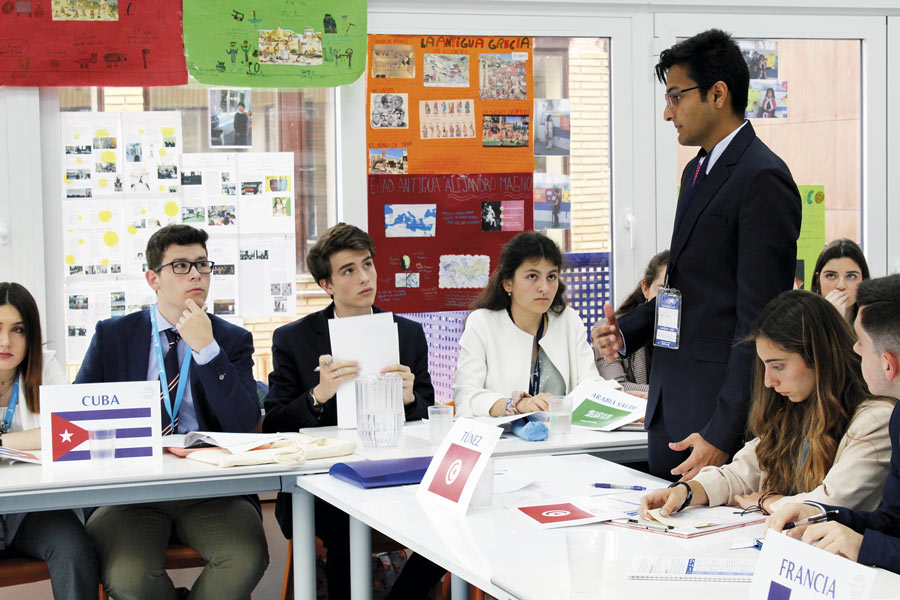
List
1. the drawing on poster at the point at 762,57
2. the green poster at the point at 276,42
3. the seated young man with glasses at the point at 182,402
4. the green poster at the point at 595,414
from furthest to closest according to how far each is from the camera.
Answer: the drawing on poster at the point at 762,57
the green poster at the point at 276,42
the green poster at the point at 595,414
the seated young man with glasses at the point at 182,402

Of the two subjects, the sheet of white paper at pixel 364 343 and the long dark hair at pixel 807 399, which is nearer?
the long dark hair at pixel 807 399

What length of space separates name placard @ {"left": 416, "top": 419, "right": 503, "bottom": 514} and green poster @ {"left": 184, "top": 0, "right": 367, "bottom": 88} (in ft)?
7.39

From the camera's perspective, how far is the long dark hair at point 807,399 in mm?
2154

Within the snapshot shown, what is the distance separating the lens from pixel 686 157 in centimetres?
467

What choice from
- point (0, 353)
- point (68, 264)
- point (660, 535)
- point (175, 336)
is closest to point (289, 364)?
point (175, 336)

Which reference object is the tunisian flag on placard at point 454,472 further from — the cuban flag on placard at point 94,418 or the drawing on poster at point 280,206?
the drawing on poster at point 280,206

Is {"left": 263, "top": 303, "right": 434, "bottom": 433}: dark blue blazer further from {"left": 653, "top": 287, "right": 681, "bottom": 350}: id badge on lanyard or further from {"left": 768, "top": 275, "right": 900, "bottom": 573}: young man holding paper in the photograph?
{"left": 768, "top": 275, "right": 900, "bottom": 573}: young man holding paper

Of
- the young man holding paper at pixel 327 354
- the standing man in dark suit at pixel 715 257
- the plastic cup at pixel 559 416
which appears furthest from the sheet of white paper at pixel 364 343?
the standing man in dark suit at pixel 715 257

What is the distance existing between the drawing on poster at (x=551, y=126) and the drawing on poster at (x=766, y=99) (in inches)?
36.6

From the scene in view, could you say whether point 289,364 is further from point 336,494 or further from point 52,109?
point 52,109

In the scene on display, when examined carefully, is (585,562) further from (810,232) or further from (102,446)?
(810,232)

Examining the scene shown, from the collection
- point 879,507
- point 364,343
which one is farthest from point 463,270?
point 879,507

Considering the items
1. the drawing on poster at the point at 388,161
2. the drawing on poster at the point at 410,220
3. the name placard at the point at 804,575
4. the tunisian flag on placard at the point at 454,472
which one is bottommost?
the tunisian flag on placard at the point at 454,472

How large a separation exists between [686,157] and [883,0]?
1.27 metres
